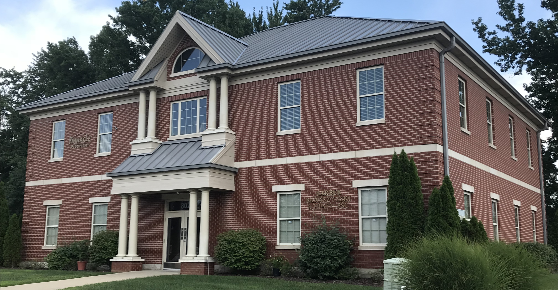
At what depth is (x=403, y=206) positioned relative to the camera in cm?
1584

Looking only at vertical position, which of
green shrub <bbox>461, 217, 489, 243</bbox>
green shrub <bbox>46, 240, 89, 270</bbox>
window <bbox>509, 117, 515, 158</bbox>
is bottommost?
green shrub <bbox>46, 240, 89, 270</bbox>

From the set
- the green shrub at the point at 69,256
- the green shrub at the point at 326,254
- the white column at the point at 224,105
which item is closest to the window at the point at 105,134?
the green shrub at the point at 69,256

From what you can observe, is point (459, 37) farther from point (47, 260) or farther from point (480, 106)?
point (47, 260)

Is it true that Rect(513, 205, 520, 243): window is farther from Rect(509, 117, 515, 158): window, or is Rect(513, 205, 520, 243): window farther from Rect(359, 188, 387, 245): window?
Rect(359, 188, 387, 245): window

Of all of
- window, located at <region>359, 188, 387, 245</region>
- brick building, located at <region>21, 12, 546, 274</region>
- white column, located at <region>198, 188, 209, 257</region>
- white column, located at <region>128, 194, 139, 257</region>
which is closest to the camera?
window, located at <region>359, 188, 387, 245</region>

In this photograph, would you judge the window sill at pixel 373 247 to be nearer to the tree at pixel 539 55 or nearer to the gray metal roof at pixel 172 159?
the gray metal roof at pixel 172 159

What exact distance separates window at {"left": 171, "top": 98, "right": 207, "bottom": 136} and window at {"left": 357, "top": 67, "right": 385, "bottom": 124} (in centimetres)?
614

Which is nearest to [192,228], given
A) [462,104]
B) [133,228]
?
[133,228]

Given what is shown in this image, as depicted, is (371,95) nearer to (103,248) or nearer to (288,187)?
(288,187)

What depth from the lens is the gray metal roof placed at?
19406 mm

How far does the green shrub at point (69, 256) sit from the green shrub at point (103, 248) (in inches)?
20.1

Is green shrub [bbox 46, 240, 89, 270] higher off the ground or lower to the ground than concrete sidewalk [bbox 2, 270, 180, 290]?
higher

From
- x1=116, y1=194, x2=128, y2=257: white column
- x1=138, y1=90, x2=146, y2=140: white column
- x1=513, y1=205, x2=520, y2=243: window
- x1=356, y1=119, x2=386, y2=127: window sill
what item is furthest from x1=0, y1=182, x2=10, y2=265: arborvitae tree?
x1=513, y1=205, x2=520, y2=243: window

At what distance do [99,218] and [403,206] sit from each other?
13006mm
